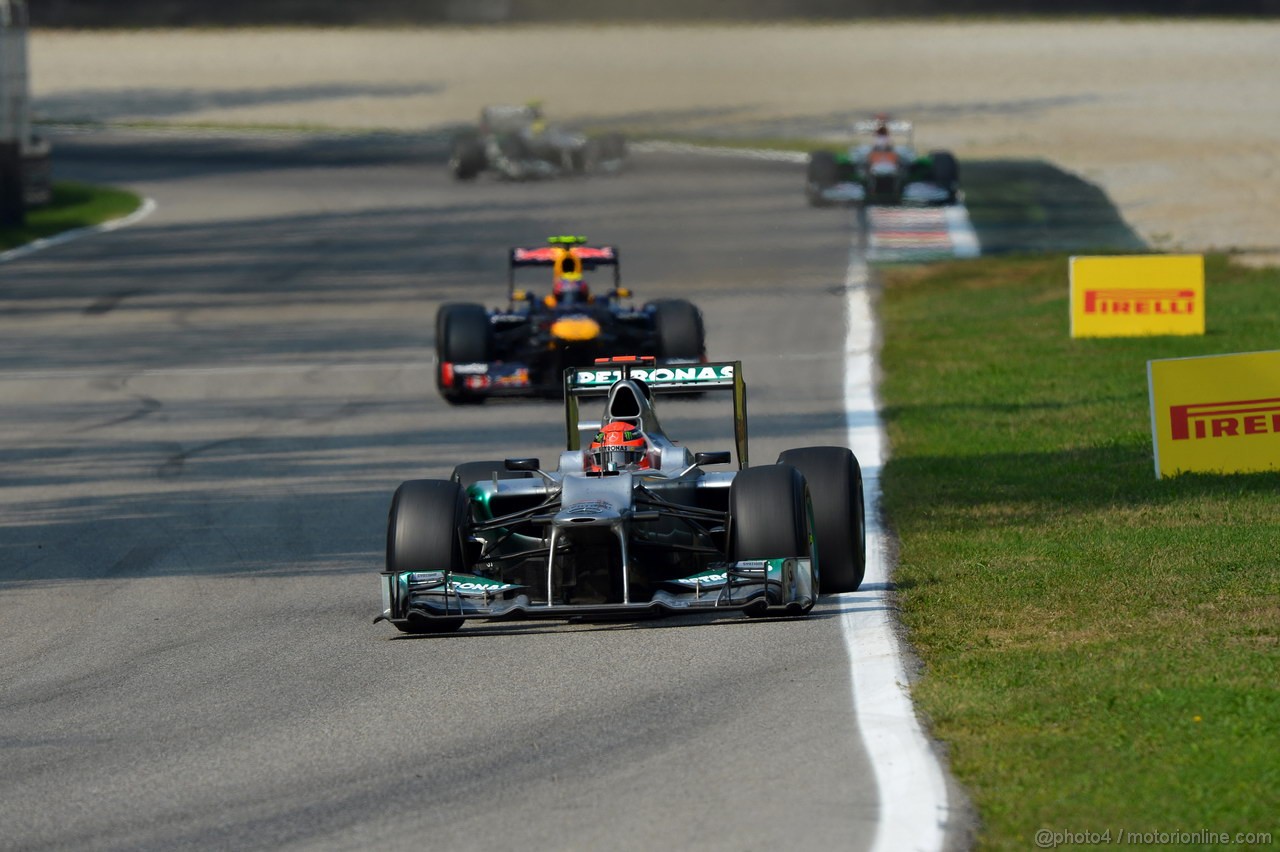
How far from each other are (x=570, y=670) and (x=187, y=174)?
133 feet

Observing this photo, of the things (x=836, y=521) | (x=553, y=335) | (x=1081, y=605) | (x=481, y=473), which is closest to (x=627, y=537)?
(x=836, y=521)

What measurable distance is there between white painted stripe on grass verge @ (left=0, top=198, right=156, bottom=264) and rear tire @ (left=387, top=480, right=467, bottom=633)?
24221 millimetres

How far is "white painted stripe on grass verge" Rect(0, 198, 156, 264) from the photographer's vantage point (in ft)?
110

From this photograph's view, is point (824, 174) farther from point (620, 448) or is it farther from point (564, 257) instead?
point (620, 448)

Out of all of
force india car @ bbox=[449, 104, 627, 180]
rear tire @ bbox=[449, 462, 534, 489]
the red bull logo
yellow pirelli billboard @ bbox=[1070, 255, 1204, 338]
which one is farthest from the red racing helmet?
force india car @ bbox=[449, 104, 627, 180]

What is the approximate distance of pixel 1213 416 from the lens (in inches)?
505

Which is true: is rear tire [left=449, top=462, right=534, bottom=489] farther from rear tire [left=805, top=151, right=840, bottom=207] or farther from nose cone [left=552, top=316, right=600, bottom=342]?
rear tire [left=805, top=151, right=840, bottom=207]

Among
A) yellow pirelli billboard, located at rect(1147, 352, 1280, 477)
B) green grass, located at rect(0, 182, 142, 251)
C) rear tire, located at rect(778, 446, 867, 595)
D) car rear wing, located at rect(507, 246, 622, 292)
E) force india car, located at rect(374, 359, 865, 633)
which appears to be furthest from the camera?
green grass, located at rect(0, 182, 142, 251)

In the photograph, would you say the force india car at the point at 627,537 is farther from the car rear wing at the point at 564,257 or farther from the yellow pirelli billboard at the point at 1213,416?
the car rear wing at the point at 564,257

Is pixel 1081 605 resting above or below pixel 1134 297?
below

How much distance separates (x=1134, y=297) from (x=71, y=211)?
82.7 ft

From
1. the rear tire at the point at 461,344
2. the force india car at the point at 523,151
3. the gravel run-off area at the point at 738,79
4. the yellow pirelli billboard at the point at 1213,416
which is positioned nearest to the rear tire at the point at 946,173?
the force india car at the point at 523,151

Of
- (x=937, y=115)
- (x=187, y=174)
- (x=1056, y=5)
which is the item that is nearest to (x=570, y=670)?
(x=187, y=174)

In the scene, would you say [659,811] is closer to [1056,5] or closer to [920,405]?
[920,405]
